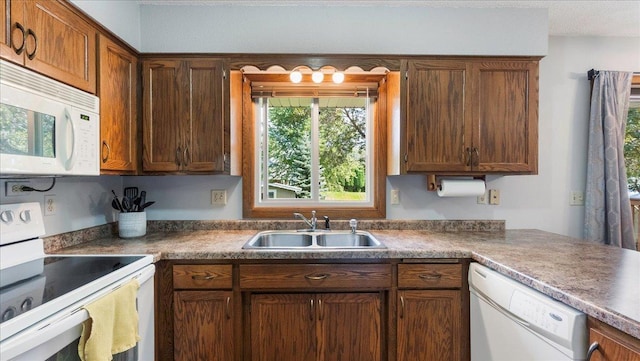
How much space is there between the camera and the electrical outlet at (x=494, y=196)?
7.50 feet

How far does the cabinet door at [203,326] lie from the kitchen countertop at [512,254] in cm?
22

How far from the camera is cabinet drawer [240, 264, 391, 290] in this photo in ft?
5.36

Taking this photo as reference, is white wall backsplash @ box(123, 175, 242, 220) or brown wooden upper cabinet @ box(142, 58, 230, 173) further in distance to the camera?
white wall backsplash @ box(123, 175, 242, 220)

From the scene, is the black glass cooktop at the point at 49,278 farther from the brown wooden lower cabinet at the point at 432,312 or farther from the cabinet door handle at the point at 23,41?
the brown wooden lower cabinet at the point at 432,312

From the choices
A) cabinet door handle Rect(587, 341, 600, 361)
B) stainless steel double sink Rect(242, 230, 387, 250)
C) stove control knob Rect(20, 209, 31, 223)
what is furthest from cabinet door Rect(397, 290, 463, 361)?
stove control knob Rect(20, 209, 31, 223)

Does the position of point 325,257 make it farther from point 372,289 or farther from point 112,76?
point 112,76

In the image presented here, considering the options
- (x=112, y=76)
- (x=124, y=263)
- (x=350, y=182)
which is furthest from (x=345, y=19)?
(x=124, y=263)

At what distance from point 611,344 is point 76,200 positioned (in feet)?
8.24

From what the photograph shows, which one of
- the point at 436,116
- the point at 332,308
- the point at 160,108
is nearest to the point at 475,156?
the point at 436,116

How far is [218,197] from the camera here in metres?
2.26

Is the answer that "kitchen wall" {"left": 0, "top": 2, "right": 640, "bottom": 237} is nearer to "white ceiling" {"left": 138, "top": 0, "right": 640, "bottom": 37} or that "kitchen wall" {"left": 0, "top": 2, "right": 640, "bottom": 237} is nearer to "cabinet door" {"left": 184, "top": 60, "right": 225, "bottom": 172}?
"white ceiling" {"left": 138, "top": 0, "right": 640, "bottom": 37}

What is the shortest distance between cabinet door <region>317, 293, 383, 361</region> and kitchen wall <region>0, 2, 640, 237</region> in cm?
79

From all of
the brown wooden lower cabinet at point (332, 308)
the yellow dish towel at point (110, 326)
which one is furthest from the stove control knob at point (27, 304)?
the brown wooden lower cabinet at point (332, 308)

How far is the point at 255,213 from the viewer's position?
7.49 ft
